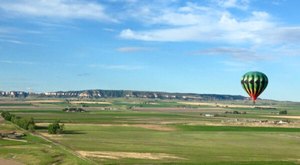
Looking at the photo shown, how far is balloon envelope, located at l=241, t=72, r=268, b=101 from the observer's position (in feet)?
332

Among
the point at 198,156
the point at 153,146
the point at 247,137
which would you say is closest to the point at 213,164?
the point at 198,156

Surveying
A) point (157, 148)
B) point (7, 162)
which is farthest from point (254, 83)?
point (7, 162)

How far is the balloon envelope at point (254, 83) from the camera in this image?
10112cm

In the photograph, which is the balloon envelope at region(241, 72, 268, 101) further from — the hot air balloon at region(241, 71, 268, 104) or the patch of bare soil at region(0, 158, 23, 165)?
the patch of bare soil at region(0, 158, 23, 165)

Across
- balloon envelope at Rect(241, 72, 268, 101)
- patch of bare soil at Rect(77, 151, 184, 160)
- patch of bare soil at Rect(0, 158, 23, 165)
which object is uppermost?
balloon envelope at Rect(241, 72, 268, 101)

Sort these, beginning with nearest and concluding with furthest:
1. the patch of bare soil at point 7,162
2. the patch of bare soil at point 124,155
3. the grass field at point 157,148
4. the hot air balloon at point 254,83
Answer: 1. the grass field at point 157,148
2. the patch of bare soil at point 7,162
3. the patch of bare soil at point 124,155
4. the hot air balloon at point 254,83

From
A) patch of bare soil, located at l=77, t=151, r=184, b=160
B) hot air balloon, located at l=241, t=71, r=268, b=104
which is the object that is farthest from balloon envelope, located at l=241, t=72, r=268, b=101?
patch of bare soil, located at l=77, t=151, r=184, b=160

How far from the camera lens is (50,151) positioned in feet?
237

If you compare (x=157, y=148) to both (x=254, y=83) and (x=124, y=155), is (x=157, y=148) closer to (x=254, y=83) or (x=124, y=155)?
(x=124, y=155)

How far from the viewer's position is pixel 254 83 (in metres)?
102

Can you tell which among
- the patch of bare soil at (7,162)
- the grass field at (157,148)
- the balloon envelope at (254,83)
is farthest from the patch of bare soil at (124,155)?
the balloon envelope at (254,83)

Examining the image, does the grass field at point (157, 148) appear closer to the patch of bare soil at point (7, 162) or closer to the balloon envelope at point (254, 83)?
the patch of bare soil at point (7, 162)

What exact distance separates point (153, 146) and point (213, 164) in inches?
800

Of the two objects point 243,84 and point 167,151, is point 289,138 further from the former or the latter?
point 167,151
